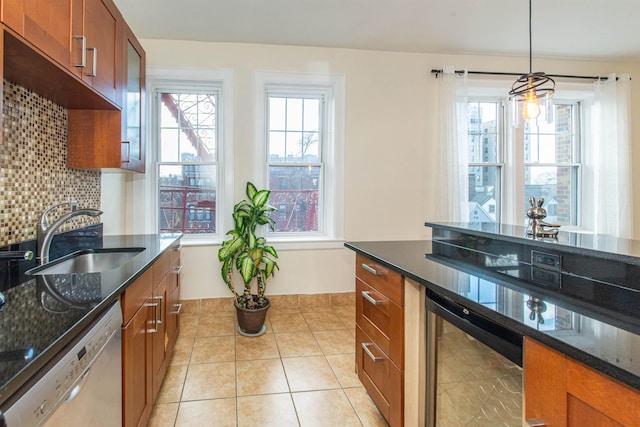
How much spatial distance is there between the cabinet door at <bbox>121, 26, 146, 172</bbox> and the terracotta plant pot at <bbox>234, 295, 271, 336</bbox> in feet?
4.54

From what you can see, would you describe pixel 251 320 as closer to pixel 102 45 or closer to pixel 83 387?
pixel 83 387

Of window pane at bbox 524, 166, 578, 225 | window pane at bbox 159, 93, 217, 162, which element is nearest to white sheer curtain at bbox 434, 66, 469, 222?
window pane at bbox 524, 166, 578, 225

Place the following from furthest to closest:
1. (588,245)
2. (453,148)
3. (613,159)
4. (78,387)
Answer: (613,159) → (453,148) → (588,245) → (78,387)

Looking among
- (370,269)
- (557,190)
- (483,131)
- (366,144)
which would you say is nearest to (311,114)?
(366,144)

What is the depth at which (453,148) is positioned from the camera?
3.59 m

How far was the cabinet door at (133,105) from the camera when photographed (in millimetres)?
2229

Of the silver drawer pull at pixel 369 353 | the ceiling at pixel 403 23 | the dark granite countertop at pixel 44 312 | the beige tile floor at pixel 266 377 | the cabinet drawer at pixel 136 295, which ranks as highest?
the ceiling at pixel 403 23

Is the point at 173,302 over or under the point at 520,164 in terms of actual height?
under

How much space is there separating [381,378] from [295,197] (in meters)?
2.25

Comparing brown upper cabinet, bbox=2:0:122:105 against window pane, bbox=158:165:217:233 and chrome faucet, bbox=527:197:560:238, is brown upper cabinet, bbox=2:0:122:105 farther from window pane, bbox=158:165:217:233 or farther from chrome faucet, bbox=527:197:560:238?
chrome faucet, bbox=527:197:560:238

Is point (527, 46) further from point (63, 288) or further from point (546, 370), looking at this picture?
point (63, 288)

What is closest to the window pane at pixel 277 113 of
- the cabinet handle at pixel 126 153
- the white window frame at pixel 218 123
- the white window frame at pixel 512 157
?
the white window frame at pixel 218 123

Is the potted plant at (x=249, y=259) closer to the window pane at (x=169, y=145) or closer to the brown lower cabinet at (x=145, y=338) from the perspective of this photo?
the brown lower cabinet at (x=145, y=338)

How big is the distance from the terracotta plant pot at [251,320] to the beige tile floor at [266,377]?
0.27 ft
